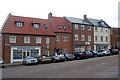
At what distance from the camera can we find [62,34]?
34.7 metres

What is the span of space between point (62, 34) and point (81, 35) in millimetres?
6396

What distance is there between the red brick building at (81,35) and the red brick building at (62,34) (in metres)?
1.21

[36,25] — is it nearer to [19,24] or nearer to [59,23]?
[19,24]

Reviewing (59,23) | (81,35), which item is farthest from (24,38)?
(81,35)

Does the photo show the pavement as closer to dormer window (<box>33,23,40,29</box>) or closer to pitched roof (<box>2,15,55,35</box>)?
pitched roof (<box>2,15,55,35</box>)

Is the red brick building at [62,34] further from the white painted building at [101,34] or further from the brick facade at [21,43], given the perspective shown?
the white painted building at [101,34]

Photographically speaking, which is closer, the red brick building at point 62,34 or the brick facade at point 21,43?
the brick facade at point 21,43

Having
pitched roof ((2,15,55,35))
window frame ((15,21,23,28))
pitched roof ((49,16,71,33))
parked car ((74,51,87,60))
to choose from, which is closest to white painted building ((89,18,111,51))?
pitched roof ((49,16,71,33))

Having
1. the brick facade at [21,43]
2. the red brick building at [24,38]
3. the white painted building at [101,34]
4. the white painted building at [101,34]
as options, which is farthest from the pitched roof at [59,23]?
the white painted building at [101,34]

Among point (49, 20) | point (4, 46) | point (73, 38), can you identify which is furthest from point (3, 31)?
point (73, 38)

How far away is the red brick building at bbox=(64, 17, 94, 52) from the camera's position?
3700cm

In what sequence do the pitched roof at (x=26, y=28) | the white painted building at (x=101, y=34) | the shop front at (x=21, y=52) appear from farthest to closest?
the white painted building at (x=101, y=34), the pitched roof at (x=26, y=28), the shop front at (x=21, y=52)

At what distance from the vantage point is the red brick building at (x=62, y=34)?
3403 cm

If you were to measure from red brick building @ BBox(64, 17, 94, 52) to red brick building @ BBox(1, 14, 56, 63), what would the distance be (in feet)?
20.7
